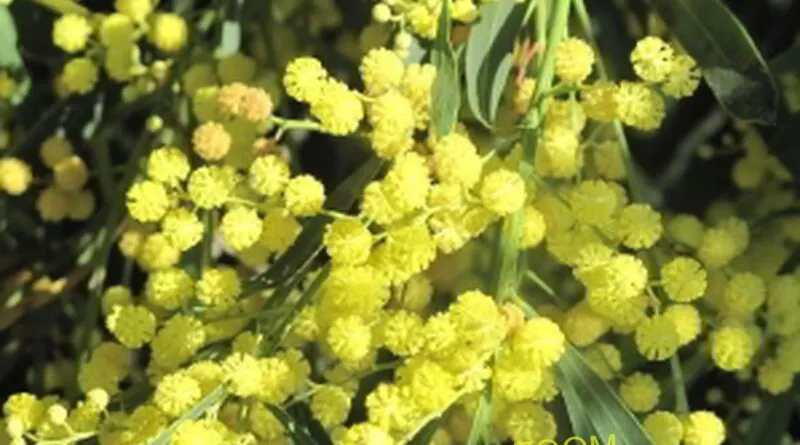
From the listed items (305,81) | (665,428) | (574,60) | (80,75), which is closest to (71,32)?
(80,75)

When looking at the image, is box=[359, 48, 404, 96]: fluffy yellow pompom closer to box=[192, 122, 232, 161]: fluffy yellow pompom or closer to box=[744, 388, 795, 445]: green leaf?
box=[192, 122, 232, 161]: fluffy yellow pompom

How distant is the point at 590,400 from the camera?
3.02 ft

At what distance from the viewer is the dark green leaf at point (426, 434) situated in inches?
34.3

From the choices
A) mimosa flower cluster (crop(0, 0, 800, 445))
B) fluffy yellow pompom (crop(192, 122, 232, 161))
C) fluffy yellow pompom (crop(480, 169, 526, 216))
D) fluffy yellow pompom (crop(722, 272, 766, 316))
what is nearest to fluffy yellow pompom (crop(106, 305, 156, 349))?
mimosa flower cluster (crop(0, 0, 800, 445))

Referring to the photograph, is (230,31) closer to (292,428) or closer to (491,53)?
(491,53)

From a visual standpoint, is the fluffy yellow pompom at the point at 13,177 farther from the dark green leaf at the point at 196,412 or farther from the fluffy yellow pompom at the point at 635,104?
the fluffy yellow pompom at the point at 635,104

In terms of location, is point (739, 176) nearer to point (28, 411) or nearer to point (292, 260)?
point (292, 260)

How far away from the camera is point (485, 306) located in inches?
33.1

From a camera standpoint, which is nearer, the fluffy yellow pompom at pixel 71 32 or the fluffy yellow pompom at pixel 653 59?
the fluffy yellow pompom at pixel 653 59

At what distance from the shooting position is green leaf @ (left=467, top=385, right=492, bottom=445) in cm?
86

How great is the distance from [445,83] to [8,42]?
40 centimetres

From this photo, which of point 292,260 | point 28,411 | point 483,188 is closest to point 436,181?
point 483,188

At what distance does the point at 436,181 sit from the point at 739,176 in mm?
411

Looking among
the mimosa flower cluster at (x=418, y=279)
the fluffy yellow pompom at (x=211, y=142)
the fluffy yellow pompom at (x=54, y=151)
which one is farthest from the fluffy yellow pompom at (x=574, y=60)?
the fluffy yellow pompom at (x=54, y=151)
